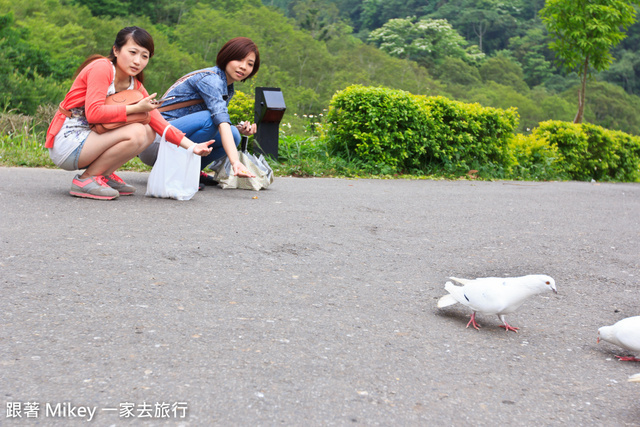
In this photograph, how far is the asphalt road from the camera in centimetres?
191

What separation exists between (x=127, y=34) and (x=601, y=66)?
16.2m

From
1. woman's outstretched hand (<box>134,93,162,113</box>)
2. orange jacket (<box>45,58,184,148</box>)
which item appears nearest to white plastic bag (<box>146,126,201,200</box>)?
woman's outstretched hand (<box>134,93,162,113</box>)

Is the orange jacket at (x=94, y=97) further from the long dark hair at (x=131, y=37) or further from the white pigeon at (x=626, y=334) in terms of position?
the white pigeon at (x=626, y=334)

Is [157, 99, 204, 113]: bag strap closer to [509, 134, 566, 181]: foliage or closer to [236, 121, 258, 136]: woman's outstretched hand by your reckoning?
[236, 121, 258, 136]: woman's outstretched hand

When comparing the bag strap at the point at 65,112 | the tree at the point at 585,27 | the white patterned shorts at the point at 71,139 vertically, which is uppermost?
the tree at the point at 585,27

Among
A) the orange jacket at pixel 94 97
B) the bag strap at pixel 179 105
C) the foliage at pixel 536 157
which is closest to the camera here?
the orange jacket at pixel 94 97

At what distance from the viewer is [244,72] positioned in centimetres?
523

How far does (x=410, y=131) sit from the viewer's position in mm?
8695

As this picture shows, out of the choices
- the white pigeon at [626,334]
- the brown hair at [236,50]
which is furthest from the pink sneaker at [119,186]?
the white pigeon at [626,334]

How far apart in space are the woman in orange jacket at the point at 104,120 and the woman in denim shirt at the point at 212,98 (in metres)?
0.52

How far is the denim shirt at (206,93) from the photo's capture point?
201 inches

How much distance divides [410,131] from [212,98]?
13.9 feet

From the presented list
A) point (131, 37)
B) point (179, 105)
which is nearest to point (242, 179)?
point (179, 105)

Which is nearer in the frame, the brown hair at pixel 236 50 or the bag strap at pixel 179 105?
the brown hair at pixel 236 50
